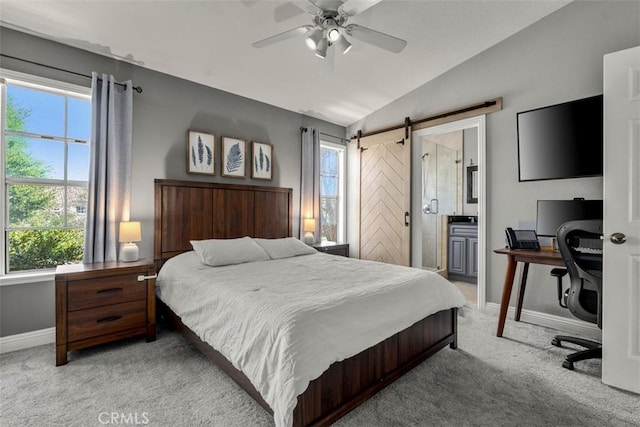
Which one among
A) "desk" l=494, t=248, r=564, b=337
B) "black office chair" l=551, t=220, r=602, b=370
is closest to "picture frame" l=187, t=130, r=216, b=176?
"desk" l=494, t=248, r=564, b=337

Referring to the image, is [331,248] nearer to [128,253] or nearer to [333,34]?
[128,253]

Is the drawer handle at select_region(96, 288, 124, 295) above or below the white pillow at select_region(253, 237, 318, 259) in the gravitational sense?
below

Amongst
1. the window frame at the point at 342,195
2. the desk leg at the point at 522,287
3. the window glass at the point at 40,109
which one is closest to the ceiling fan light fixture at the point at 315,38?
the window glass at the point at 40,109

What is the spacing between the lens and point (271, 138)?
4.34m

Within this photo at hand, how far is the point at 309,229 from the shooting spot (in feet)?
14.6

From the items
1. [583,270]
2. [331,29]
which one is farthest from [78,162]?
[583,270]

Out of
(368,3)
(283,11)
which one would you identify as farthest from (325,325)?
(283,11)

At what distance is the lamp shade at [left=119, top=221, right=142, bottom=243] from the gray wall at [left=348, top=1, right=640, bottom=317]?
3799 mm

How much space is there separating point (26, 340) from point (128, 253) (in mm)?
1044

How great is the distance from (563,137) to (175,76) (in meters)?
4.15

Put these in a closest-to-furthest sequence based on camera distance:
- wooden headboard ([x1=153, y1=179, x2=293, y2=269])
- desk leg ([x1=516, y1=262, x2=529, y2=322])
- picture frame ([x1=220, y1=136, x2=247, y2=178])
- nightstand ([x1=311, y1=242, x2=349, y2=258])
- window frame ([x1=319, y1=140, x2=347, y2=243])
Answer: desk leg ([x1=516, y1=262, x2=529, y2=322]) < wooden headboard ([x1=153, y1=179, x2=293, y2=269]) < picture frame ([x1=220, y1=136, x2=247, y2=178]) < nightstand ([x1=311, y1=242, x2=349, y2=258]) < window frame ([x1=319, y1=140, x2=347, y2=243])

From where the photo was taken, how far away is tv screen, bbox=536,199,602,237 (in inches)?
109

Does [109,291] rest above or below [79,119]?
below

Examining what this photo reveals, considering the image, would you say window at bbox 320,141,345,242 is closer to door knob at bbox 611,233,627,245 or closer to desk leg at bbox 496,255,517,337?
desk leg at bbox 496,255,517,337
